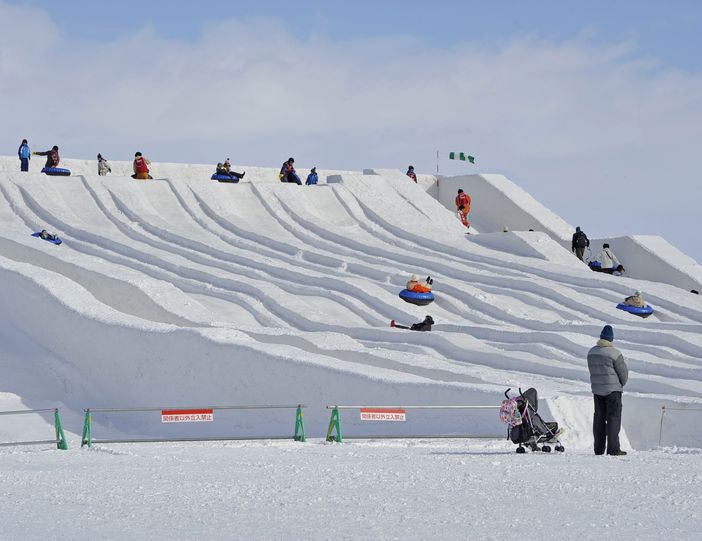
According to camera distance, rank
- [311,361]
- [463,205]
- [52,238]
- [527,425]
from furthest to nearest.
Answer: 1. [463,205]
2. [52,238]
3. [311,361]
4. [527,425]

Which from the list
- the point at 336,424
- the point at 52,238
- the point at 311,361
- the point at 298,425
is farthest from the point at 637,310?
the point at 52,238

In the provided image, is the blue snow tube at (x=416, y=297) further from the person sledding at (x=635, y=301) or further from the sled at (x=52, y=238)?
the sled at (x=52, y=238)

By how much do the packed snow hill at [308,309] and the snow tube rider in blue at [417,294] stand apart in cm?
11

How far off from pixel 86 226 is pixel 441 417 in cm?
1339

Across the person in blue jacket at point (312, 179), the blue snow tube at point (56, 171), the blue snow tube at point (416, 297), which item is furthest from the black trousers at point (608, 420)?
the person in blue jacket at point (312, 179)

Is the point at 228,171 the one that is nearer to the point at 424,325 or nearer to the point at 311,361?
the point at 424,325

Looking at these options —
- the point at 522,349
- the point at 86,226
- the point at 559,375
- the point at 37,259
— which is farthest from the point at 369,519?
the point at 86,226

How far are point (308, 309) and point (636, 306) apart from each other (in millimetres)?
5555

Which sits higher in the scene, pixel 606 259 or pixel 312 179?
pixel 312 179

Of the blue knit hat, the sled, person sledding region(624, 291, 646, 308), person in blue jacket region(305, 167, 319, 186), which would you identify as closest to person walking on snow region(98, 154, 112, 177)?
person in blue jacket region(305, 167, 319, 186)

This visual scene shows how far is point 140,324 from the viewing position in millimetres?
14930

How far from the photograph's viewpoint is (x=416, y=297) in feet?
62.7

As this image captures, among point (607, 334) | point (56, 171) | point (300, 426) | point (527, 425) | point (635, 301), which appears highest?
point (56, 171)

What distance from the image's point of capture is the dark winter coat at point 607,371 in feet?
28.8
